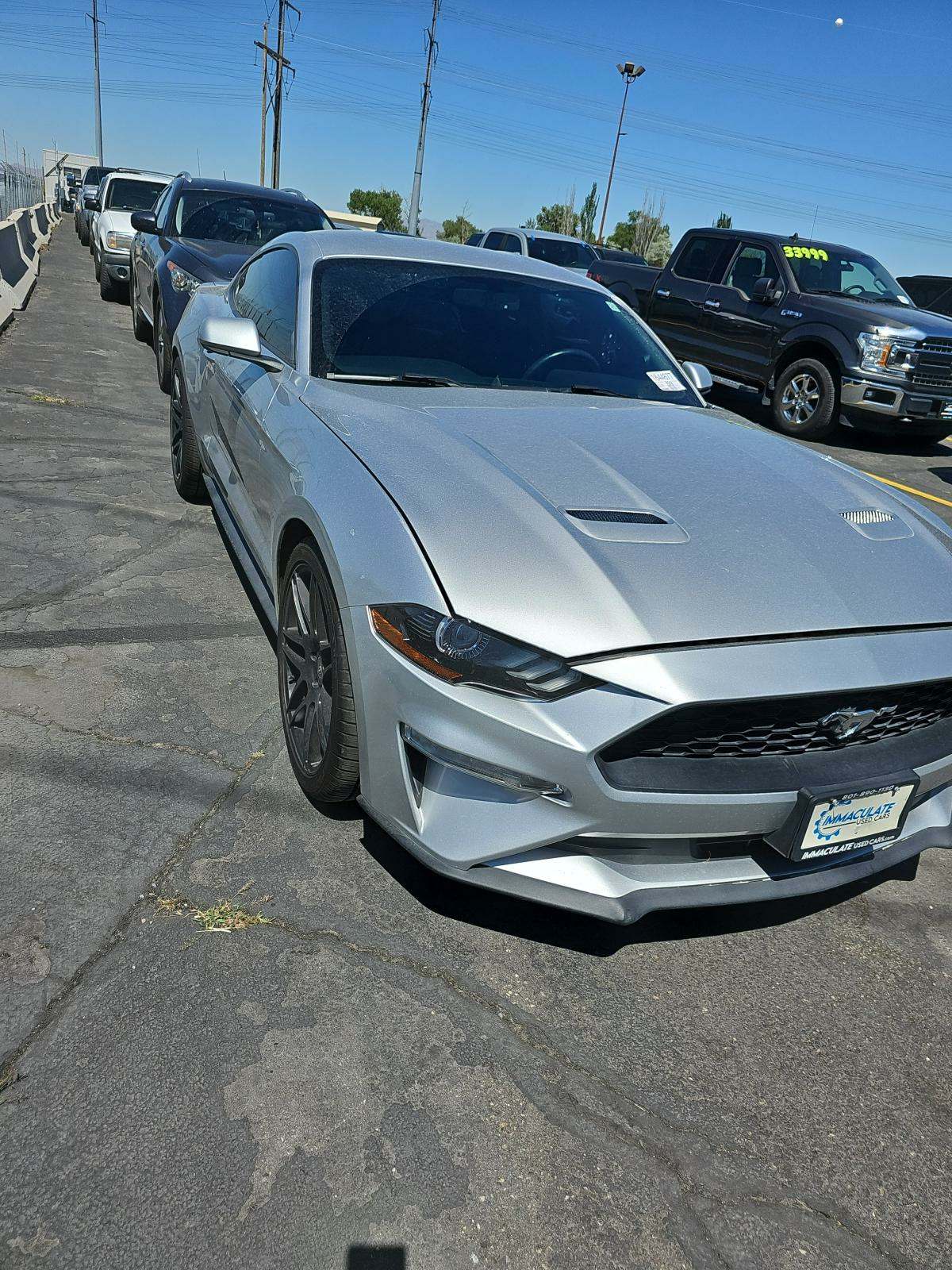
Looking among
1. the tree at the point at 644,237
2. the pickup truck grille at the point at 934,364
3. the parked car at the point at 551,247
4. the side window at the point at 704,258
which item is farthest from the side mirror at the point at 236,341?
the tree at the point at 644,237

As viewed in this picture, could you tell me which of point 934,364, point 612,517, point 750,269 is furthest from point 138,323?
point 612,517

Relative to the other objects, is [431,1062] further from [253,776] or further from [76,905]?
[253,776]

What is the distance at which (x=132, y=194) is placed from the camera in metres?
14.9

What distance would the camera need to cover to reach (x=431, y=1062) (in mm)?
2059

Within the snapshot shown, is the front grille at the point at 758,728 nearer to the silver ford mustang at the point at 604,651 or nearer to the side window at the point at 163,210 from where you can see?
the silver ford mustang at the point at 604,651

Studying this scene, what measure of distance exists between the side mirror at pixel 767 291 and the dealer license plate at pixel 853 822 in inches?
347

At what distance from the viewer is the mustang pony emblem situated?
7.17ft

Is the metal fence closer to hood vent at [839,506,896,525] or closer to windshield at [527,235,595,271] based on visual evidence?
windshield at [527,235,595,271]

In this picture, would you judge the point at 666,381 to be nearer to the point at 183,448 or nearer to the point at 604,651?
the point at 604,651

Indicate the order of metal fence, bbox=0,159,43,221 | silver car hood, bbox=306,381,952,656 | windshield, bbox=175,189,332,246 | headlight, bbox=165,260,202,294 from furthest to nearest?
metal fence, bbox=0,159,43,221 < windshield, bbox=175,189,332,246 < headlight, bbox=165,260,202,294 < silver car hood, bbox=306,381,952,656

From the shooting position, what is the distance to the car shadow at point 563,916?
8.20 ft

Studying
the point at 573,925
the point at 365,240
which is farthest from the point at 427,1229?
the point at 365,240

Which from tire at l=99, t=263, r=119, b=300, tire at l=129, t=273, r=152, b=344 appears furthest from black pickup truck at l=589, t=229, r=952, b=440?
tire at l=99, t=263, r=119, b=300

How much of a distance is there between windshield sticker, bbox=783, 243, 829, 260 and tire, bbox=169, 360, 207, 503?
24.2ft
